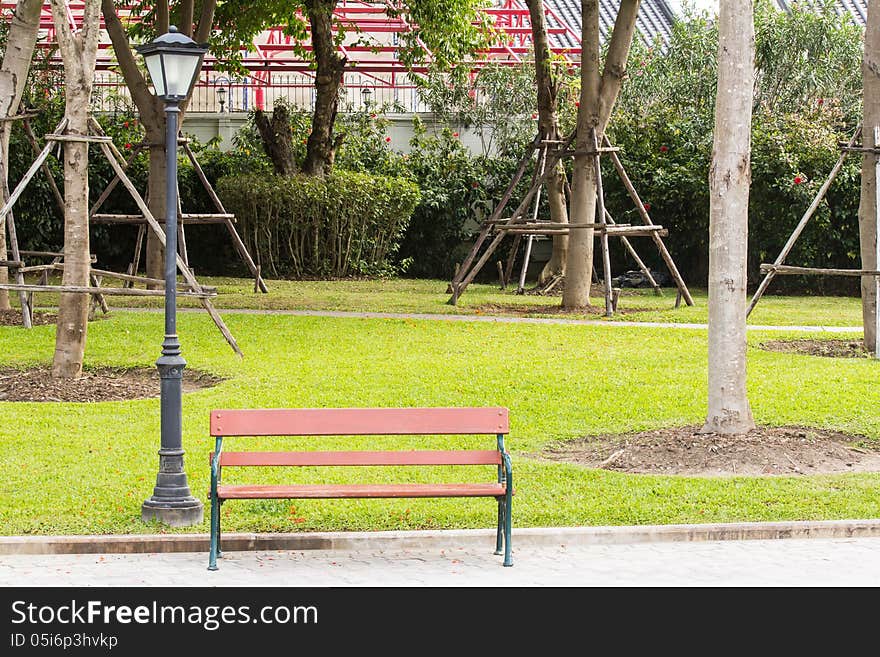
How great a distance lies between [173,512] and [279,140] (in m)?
18.6

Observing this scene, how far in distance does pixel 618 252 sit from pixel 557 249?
10.9ft

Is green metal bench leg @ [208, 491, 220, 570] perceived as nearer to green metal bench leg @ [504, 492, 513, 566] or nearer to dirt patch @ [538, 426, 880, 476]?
green metal bench leg @ [504, 492, 513, 566]

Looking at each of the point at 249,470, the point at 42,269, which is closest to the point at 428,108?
the point at 42,269

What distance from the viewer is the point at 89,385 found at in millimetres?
12039

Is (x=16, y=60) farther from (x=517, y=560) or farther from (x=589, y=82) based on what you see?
(x=517, y=560)

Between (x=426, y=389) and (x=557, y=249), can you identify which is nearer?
(x=426, y=389)

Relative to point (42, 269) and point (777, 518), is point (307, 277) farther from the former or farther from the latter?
point (777, 518)

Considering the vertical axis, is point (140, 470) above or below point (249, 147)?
below

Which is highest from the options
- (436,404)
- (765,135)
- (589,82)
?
(589,82)

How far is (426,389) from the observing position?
38.8 ft

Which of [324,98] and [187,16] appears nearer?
[187,16]

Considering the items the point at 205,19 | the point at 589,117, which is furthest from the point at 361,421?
the point at 205,19

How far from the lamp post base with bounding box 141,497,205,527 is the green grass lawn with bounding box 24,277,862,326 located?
1086cm

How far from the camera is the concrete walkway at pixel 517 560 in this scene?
6.48m
